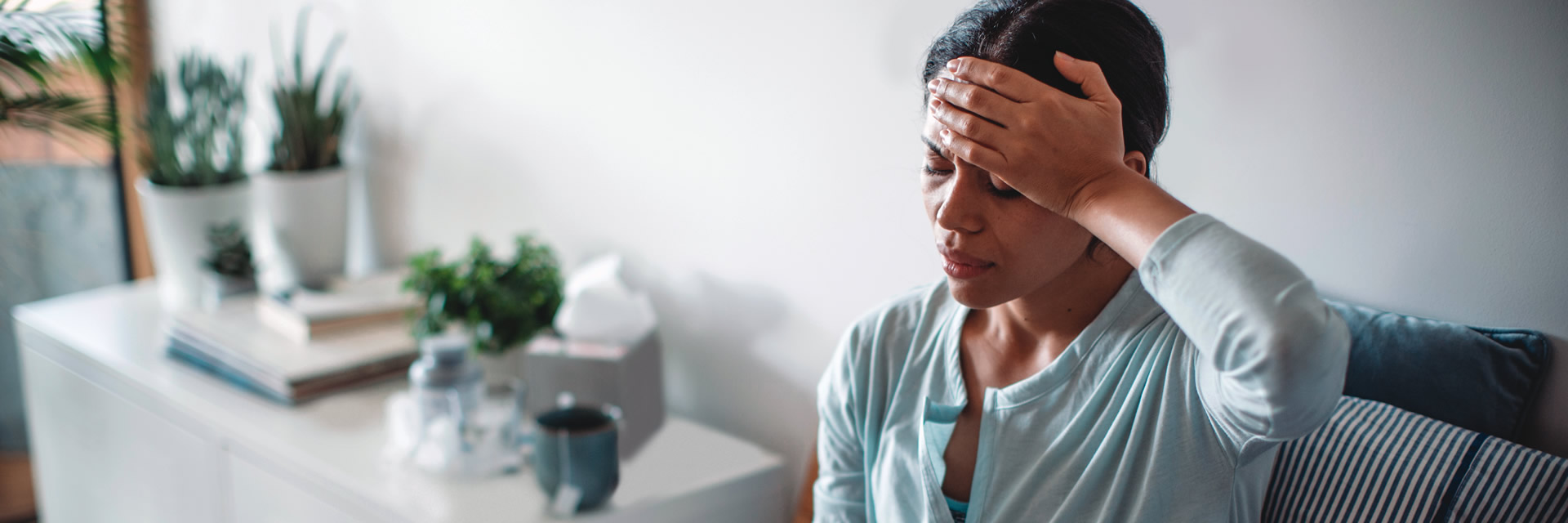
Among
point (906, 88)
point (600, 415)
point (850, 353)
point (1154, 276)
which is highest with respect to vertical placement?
point (906, 88)

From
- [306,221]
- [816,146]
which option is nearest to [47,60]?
[306,221]

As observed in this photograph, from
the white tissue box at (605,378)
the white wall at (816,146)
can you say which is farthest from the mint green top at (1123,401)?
the white tissue box at (605,378)

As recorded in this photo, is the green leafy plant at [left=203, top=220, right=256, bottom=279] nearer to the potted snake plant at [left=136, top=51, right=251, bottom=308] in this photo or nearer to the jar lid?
the potted snake plant at [left=136, top=51, right=251, bottom=308]

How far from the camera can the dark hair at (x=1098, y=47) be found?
32.5 inches

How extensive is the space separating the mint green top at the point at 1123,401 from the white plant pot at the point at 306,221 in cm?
139

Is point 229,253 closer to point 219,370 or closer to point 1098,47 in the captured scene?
point 219,370

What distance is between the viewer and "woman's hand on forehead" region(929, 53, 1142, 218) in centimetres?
77

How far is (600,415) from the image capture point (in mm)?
1348

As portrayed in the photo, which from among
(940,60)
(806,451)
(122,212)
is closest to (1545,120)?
(940,60)

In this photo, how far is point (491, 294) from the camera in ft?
5.45

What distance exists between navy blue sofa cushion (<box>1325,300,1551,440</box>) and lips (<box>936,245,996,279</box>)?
0.40 metres

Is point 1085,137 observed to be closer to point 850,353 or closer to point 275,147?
point 850,353

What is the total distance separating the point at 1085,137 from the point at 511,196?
4.71ft

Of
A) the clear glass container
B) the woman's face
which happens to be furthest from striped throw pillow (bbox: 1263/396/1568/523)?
the clear glass container
